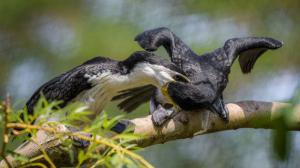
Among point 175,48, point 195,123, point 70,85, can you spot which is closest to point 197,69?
point 175,48

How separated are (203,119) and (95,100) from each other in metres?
0.31

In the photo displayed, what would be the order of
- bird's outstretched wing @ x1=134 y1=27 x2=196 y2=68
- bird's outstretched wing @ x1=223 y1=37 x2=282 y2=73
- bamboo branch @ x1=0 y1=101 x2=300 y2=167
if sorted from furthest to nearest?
bird's outstretched wing @ x1=223 y1=37 x2=282 y2=73 < bird's outstretched wing @ x1=134 y1=27 x2=196 y2=68 < bamboo branch @ x1=0 y1=101 x2=300 y2=167

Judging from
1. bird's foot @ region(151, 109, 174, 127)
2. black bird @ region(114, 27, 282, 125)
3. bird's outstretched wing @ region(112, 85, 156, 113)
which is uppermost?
black bird @ region(114, 27, 282, 125)

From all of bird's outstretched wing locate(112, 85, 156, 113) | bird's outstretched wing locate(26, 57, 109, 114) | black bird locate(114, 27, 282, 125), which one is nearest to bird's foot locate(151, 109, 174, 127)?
black bird locate(114, 27, 282, 125)

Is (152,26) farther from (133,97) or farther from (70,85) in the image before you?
(70,85)

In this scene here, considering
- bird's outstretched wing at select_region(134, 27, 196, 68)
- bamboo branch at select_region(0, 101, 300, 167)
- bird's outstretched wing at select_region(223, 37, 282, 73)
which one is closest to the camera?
bamboo branch at select_region(0, 101, 300, 167)

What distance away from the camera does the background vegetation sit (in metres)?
2.17

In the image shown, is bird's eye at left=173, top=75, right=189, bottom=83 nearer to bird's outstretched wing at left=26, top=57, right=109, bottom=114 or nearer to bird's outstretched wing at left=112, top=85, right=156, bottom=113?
bird's outstretched wing at left=26, top=57, right=109, bottom=114

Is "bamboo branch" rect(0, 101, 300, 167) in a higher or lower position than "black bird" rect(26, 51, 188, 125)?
lower

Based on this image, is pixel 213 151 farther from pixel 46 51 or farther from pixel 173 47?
pixel 46 51

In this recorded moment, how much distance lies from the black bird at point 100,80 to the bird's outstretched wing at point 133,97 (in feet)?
1.33

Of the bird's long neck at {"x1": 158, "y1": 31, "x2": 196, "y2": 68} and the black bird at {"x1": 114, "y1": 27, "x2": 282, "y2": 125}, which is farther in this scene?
the bird's long neck at {"x1": 158, "y1": 31, "x2": 196, "y2": 68}

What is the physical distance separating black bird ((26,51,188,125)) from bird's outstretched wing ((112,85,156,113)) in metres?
0.41

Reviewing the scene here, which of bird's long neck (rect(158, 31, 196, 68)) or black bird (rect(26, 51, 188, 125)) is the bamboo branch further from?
bird's long neck (rect(158, 31, 196, 68))
